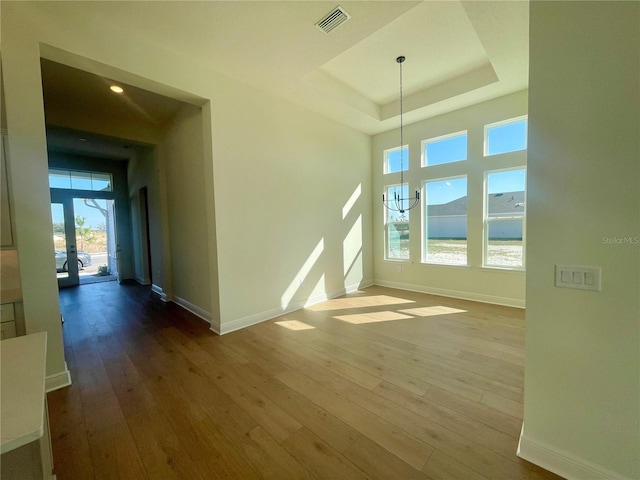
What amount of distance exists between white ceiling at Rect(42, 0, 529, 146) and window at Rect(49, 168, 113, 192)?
3528mm

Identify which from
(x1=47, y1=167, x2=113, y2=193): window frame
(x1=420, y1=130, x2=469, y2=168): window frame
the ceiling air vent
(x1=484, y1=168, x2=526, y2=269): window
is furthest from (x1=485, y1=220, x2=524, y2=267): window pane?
(x1=47, y1=167, x2=113, y2=193): window frame

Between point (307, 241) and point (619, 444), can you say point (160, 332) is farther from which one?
point (619, 444)

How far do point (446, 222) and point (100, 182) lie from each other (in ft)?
28.8

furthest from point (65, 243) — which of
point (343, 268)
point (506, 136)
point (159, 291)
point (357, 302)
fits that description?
point (506, 136)

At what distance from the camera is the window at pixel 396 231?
5.30 meters

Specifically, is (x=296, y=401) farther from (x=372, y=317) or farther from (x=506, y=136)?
(x=506, y=136)

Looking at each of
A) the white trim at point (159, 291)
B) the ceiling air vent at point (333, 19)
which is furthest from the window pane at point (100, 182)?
the ceiling air vent at point (333, 19)

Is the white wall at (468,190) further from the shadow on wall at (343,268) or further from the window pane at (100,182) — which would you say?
the window pane at (100,182)

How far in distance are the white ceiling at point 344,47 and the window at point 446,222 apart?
1.37m

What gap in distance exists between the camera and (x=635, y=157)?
116cm

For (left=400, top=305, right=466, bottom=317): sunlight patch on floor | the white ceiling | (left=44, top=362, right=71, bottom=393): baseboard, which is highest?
the white ceiling

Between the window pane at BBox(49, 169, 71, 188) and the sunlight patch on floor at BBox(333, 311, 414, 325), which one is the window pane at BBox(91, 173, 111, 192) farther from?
the sunlight patch on floor at BBox(333, 311, 414, 325)

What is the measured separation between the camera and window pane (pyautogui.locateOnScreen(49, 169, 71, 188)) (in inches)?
243

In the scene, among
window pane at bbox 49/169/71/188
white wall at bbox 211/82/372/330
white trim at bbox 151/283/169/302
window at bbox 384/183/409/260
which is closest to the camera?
white wall at bbox 211/82/372/330
